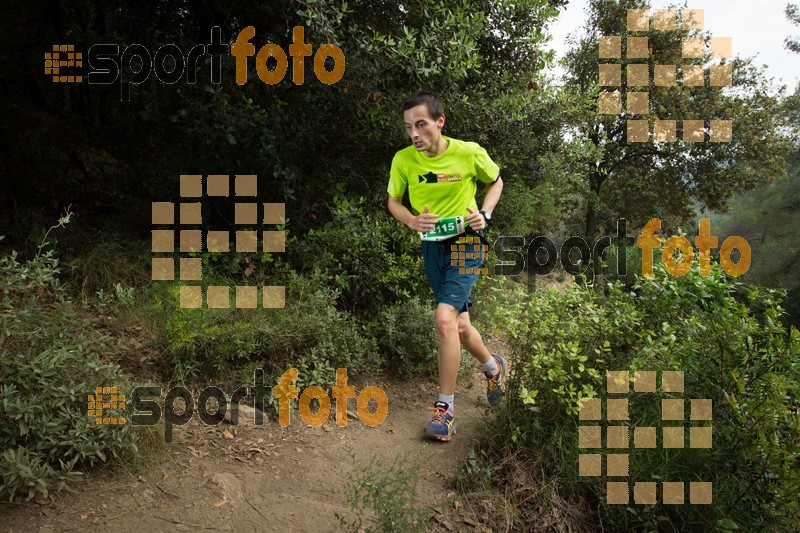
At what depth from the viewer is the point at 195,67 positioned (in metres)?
4.89

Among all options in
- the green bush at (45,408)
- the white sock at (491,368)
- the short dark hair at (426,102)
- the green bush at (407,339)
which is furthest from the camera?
the green bush at (407,339)

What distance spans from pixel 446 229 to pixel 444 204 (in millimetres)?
194

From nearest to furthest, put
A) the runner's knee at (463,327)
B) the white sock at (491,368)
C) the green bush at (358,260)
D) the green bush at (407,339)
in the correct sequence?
the runner's knee at (463,327), the white sock at (491,368), the green bush at (407,339), the green bush at (358,260)

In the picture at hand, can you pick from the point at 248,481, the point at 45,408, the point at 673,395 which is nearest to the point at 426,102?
the point at 673,395

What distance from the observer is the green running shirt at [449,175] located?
370 centimetres

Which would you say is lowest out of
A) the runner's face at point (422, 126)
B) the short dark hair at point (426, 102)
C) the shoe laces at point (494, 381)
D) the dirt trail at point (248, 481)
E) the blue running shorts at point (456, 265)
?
the dirt trail at point (248, 481)

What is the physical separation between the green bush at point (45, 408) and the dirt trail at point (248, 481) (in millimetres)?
139

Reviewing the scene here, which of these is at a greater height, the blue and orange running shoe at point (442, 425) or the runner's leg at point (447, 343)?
the runner's leg at point (447, 343)

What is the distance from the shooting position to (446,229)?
3658 millimetres

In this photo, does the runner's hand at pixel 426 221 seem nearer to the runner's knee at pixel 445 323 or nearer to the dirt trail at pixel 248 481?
the runner's knee at pixel 445 323

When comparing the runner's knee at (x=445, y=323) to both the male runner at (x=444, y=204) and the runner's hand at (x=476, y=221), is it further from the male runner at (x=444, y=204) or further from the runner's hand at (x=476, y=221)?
the runner's hand at (x=476, y=221)

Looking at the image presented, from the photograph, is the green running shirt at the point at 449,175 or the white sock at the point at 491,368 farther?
the white sock at the point at 491,368

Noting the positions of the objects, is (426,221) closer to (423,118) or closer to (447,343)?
(423,118)

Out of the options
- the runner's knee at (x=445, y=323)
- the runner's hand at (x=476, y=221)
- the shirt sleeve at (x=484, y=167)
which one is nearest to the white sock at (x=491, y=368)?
the runner's knee at (x=445, y=323)
